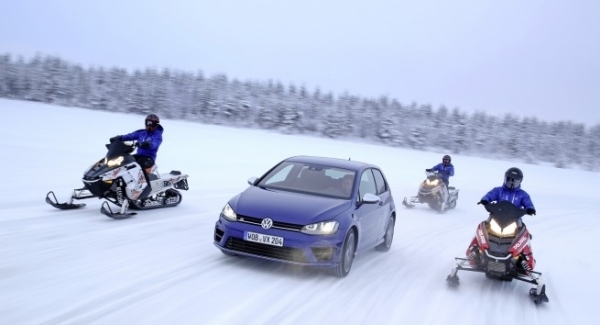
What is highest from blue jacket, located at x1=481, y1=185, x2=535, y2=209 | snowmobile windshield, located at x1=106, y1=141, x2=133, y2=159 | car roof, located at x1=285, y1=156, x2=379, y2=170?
car roof, located at x1=285, y1=156, x2=379, y2=170

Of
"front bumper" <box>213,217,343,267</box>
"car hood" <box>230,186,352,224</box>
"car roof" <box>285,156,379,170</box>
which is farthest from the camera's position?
"car roof" <box>285,156,379,170</box>

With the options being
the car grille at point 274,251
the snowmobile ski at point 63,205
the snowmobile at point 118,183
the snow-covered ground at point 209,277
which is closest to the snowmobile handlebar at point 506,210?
the snow-covered ground at point 209,277

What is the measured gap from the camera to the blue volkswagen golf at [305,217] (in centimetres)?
752

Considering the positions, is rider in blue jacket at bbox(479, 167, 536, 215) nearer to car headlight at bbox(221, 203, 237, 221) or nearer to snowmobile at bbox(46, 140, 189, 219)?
car headlight at bbox(221, 203, 237, 221)

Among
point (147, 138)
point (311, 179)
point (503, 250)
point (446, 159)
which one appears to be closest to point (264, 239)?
point (311, 179)

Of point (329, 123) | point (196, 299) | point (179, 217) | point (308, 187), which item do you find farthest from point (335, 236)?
point (329, 123)

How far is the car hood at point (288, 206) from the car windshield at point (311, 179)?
0.29 meters

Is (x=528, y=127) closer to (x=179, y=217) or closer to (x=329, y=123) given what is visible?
(x=329, y=123)

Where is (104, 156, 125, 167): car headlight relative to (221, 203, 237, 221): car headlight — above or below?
above

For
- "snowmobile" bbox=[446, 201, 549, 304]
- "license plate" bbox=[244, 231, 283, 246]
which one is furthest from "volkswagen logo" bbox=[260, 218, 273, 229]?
"snowmobile" bbox=[446, 201, 549, 304]

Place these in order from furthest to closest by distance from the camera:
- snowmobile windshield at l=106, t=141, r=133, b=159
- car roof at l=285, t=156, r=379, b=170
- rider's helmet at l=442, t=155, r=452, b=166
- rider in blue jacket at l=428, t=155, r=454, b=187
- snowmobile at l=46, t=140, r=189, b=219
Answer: rider in blue jacket at l=428, t=155, r=454, b=187
rider's helmet at l=442, t=155, r=452, b=166
snowmobile windshield at l=106, t=141, r=133, b=159
snowmobile at l=46, t=140, r=189, b=219
car roof at l=285, t=156, r=379, b=170

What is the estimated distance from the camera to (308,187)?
8.94 m

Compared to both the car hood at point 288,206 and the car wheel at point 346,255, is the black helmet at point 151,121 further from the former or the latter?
the car wheel at point 346,255

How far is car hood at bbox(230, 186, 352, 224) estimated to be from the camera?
7652 millimetres
